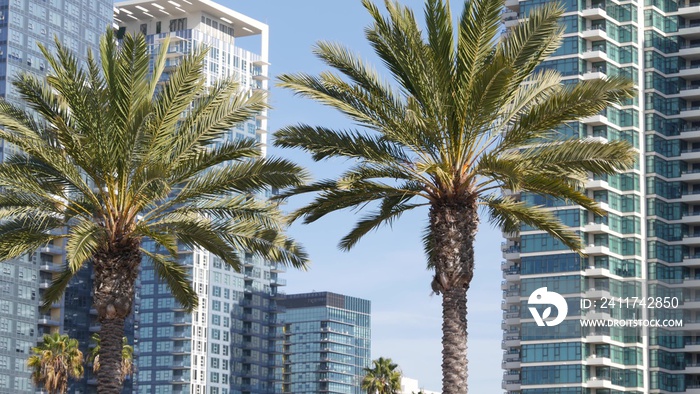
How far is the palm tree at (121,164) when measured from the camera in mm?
37375

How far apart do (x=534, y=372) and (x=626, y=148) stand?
86.7 m

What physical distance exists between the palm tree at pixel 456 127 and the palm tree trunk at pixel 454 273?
29mm

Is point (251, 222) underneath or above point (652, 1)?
underneath

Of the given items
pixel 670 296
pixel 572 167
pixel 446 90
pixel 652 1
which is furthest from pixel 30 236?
pixel 652 1

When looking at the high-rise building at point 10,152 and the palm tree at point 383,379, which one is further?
the high-rise building at point 10,152

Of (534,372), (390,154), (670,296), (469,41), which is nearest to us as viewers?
(469,41)

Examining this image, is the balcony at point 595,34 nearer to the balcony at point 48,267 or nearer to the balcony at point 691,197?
the balcony at point 691,197

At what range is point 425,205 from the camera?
3856 centimetres

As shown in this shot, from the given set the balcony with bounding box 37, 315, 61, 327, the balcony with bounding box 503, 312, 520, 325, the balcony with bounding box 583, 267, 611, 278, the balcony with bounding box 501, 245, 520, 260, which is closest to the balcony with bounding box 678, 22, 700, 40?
the balcony with bounding box 501, 245, 520, 260

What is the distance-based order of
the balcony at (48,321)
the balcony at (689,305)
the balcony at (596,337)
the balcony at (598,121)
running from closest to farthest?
1. the balcony at (596,337)
2. the balcony at (689,305)
3. the balcony at (598,121)
4. the balcony at (48,321)

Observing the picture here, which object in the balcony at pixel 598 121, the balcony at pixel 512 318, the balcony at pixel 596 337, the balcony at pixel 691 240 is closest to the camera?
the balcony at pixel 596 337

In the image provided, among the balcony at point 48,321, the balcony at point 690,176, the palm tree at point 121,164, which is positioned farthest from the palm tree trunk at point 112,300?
the balcony at point 48,321

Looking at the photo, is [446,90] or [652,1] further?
[652,1]

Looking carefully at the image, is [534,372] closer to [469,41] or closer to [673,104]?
[673,104]
